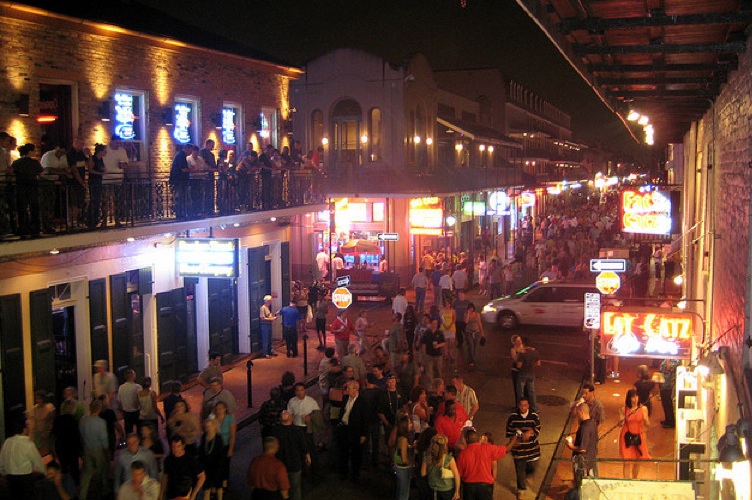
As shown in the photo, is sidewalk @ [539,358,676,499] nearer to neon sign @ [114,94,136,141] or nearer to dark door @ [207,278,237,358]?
dark door @ [207,278,237,358]

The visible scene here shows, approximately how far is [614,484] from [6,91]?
38.7 feet

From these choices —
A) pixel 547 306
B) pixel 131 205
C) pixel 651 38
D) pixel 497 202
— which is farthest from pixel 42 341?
pixel 497 202

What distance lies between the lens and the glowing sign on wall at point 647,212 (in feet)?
75.9

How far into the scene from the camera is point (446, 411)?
1256cm

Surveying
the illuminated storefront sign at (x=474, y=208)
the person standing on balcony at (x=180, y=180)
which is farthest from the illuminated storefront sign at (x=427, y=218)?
the person standing on balcony at (x=180, y=180)

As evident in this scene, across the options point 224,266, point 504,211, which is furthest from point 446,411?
point 504,211

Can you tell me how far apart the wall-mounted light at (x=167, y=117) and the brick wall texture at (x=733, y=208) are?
38.9ft

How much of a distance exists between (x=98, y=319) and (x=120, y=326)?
28.3 inches

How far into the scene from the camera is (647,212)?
77.8ft

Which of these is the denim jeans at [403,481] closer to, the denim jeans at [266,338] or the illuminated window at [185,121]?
the denim jeans at [266,338]

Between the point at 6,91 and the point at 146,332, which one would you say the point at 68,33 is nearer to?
the point at 6,91

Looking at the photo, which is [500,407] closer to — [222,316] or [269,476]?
[222,316]

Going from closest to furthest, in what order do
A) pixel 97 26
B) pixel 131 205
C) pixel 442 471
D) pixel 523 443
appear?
pixel 442 471 → pixel 523 443 → pixel 131 205 → pixel 97 26

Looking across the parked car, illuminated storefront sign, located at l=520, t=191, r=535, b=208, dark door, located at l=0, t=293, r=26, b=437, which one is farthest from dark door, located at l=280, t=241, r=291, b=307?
illuminated storefront sign, located at l=520, t=191, r=535, b=208
